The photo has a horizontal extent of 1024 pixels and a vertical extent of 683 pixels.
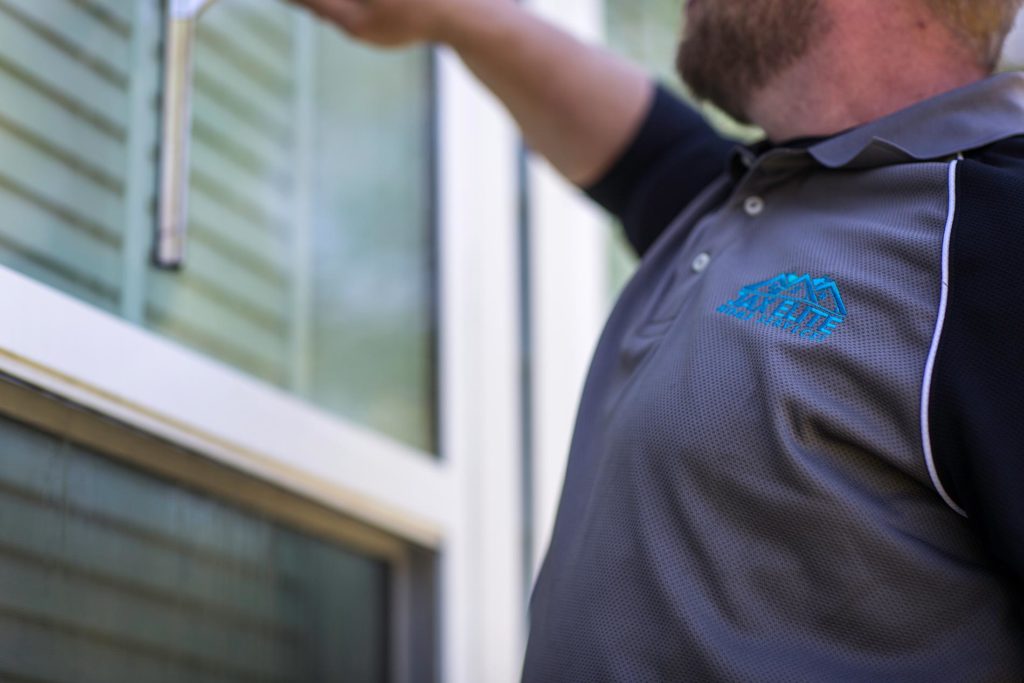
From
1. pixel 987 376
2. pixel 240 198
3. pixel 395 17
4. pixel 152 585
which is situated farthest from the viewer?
pixel 240 198

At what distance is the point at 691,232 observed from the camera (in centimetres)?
139

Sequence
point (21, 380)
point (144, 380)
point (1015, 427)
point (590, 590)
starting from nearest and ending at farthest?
point (1015, 427) < point (590, 590) < point (21, 380) < point (144, 380)

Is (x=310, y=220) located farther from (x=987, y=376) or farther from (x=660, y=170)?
(x=987, y=376)

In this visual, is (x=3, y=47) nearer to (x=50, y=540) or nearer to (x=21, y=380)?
(x=21, y=380)

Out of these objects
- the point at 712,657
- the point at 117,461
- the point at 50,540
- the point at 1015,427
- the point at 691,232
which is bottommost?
the point at 712,657

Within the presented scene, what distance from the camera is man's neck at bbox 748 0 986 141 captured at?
1384 millimetres

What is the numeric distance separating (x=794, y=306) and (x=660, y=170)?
→ 1.72ft

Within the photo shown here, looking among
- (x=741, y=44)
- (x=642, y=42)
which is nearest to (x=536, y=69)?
(x=741, y=44)

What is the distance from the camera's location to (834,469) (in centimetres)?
110

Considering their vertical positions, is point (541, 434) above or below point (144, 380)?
above

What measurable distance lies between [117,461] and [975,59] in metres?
0.97

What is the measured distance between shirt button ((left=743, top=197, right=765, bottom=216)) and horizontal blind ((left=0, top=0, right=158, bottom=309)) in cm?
66

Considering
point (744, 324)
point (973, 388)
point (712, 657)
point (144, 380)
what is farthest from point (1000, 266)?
point (144, 380)

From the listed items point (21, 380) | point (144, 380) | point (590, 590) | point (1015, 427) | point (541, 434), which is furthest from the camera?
point (541, 434)
